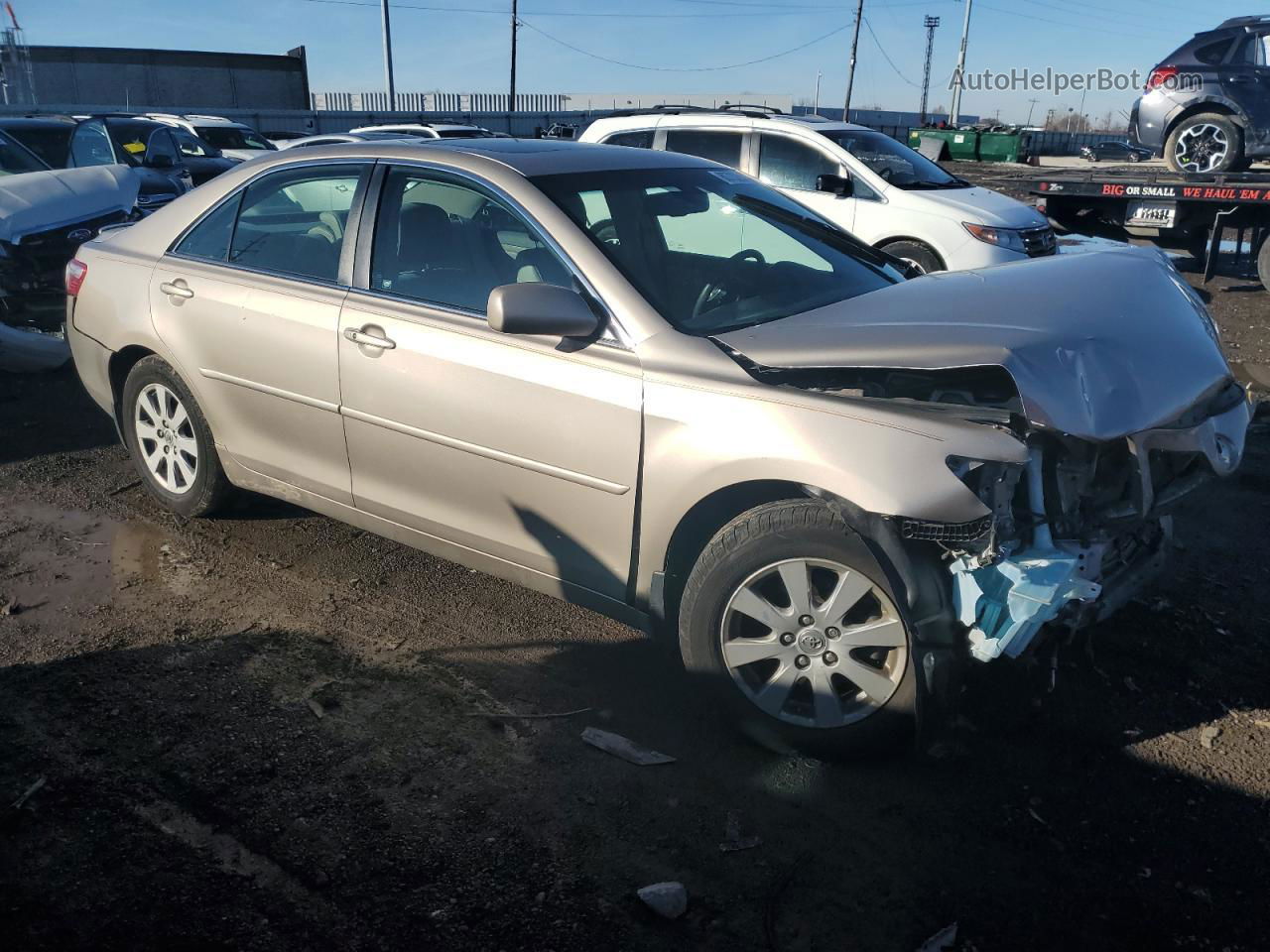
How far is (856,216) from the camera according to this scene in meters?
9.33

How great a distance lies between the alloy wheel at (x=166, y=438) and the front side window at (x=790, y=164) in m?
6.37

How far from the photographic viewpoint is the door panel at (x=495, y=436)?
335 cm

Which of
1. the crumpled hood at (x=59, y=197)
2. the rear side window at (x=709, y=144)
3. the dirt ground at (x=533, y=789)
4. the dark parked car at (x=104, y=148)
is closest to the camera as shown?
the dirt ground at (x=533, y=789)

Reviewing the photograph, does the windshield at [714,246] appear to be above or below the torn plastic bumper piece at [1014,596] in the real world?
above

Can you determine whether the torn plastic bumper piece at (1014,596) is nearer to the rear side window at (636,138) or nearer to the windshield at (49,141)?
the rear side window at (636,138)

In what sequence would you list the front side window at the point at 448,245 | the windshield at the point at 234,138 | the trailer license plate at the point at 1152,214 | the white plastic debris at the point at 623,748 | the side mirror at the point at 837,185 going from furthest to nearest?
the windshield at the point at 234,138
the trailer license plate at the point at 1152,214
the side mirror at the point at 837,185
the front side window at the point at 448,245
the white plastic debris at the point at 623,748

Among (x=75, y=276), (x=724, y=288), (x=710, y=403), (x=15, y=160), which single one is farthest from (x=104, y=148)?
(x=710, y=403)

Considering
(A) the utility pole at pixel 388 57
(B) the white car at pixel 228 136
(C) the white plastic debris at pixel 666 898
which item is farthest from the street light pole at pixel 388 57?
(C) the white plastic debris at pixel 666 898

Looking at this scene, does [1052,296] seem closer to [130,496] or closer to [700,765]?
[700,765]

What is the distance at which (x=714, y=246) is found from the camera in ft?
13.4

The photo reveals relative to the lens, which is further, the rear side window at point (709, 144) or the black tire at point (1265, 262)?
the black tire at point (1265, 262)

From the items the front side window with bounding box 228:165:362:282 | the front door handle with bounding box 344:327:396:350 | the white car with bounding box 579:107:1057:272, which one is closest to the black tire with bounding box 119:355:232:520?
the front side window with bounding box 228:165:362:282

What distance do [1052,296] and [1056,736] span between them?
4.71 ft

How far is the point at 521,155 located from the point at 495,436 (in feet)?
3.82
